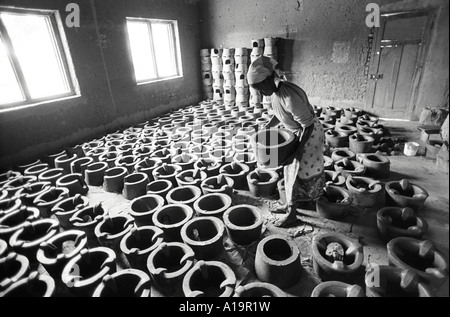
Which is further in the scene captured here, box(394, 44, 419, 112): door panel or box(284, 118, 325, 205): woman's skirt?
box(394, 44, 419, 112): door panel

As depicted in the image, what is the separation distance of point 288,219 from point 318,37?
6.78 metres

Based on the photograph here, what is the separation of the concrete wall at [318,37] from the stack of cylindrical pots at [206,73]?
46.5 inches

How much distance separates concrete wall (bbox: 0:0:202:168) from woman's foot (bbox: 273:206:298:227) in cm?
562

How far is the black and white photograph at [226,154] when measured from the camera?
245cm

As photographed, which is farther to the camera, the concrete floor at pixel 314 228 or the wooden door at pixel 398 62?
the wooden door at pixel 398 62

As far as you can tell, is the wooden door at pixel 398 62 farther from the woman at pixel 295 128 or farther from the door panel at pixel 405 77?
the woman at pixel 295 128

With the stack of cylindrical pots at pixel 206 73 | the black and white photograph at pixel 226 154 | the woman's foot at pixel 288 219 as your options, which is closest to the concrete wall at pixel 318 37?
the black and white photograph at pixel 226 154

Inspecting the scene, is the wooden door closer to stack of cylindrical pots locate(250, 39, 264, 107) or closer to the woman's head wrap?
stack of cylindrical pots locate(250, 39, 264, 107)

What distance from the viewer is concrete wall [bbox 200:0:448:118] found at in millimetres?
7223

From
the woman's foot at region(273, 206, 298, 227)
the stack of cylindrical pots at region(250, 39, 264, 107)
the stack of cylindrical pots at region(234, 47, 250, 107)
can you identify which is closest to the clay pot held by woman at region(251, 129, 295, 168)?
the woman's foot at region(273, 206, 298, 227)

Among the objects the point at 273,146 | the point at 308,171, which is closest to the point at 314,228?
the point at 308,171

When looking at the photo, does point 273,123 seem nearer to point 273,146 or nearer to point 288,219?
point 273,146

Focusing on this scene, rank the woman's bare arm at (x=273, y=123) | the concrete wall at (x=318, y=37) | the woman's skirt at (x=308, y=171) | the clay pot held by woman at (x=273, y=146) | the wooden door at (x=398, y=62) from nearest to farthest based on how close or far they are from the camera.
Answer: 1. the clay pot held by woman at (x=273, y=146)
2. the woman's skirt at (x=308, y=171)
3. the woman's bare arm at (x=273, y=123)
4. the wooden door at (x=398, y=62)
5. the concrete wall at (x=318, y=37)
